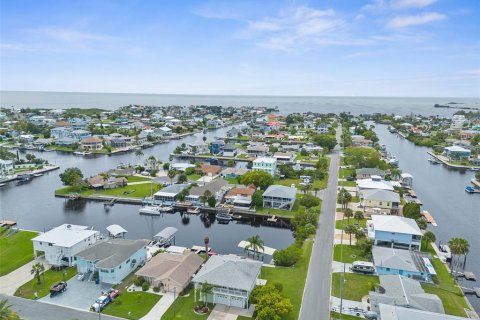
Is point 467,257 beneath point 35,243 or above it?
beneath

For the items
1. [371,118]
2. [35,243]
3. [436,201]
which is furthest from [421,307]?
[371,118]

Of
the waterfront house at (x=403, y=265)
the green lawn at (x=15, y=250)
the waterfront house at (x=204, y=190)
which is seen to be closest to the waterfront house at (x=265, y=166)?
the waterfront house at (x=204, y=190)

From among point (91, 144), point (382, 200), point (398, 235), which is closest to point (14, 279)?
point (398, 235)

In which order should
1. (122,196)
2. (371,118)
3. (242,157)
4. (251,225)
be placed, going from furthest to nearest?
(371,118), (242,157), (122,196), (251,225)

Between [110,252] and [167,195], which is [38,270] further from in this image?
[167,195]

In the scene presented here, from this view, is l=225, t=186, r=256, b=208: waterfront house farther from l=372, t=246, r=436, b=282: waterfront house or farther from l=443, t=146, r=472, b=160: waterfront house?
l=443, t=146, r=472, b=160: waterfront house

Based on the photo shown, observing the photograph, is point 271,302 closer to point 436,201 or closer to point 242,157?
point 436,201
